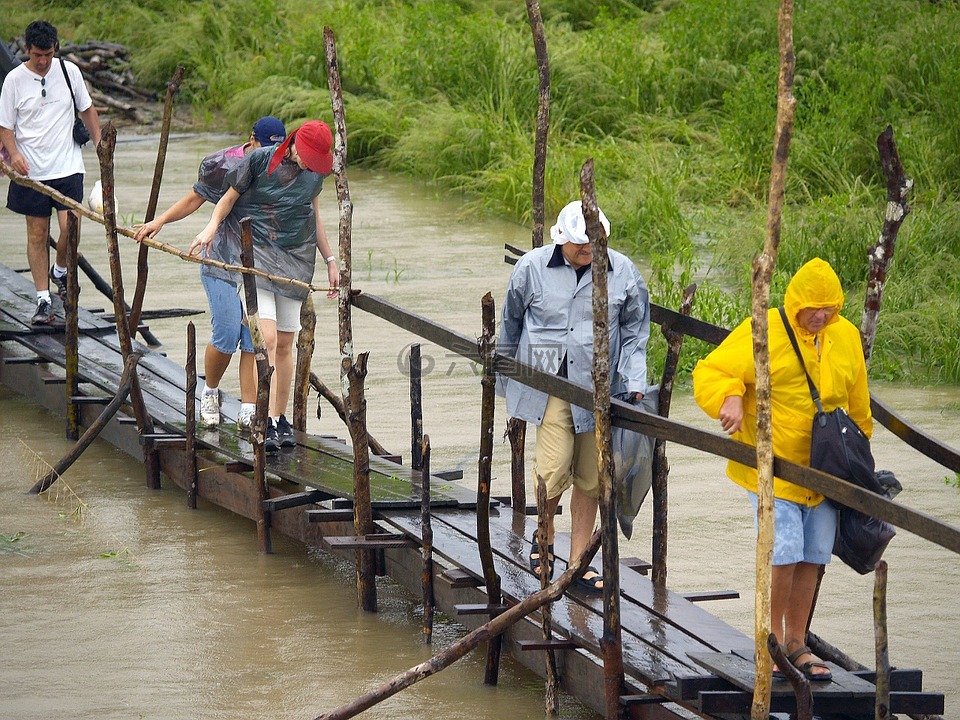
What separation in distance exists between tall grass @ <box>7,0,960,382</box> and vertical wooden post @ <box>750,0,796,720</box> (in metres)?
5.85

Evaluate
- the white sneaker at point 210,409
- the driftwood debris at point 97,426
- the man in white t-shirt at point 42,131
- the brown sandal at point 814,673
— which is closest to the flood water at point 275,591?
the driftwood debris at point 97,426

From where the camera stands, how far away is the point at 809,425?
14.0 ft

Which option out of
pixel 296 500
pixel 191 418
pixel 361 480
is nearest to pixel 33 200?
pixel 191 418

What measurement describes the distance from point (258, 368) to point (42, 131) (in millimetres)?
2916

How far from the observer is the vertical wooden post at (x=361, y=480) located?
17.7 feet

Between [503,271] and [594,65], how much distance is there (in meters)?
5.11

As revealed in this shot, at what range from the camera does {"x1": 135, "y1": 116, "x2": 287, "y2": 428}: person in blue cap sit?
6449 mm

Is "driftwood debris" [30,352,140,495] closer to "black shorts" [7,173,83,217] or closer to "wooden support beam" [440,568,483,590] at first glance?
"black shorts" [7,173,83,217]

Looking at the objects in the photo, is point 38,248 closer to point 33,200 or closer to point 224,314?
point 33,200

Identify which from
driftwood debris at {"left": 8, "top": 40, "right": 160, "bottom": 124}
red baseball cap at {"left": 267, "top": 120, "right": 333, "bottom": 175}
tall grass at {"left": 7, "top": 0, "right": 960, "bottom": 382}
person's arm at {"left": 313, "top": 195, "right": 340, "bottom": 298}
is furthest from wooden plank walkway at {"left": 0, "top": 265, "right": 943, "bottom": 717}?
driftwood debris at {"left": 8, "top": 40, "right": 160, "bottom": 124}

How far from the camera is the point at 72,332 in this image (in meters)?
7.55

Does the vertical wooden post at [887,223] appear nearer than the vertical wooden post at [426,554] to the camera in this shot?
Yes

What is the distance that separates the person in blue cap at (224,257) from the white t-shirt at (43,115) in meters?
1.93

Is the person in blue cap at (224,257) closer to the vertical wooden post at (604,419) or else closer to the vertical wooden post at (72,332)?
the vertical wooden post at (72,332)
